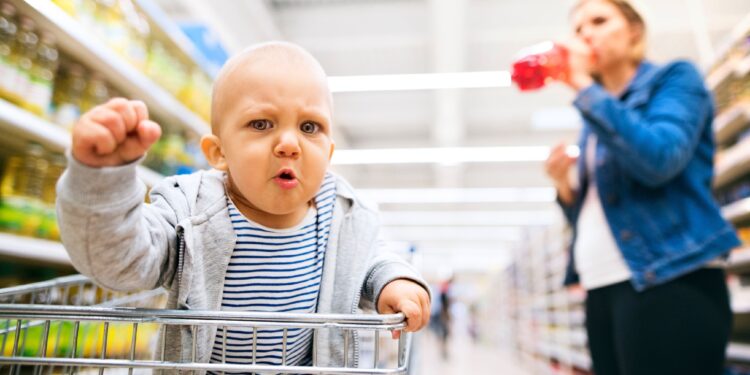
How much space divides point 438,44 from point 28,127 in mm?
4591

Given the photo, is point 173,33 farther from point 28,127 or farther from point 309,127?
point 309,127

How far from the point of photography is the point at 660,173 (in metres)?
1.18

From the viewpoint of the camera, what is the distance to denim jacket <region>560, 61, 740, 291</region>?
1.17m

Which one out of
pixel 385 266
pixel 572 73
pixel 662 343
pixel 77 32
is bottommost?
pixel 662 343

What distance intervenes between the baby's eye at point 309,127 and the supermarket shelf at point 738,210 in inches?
94.0

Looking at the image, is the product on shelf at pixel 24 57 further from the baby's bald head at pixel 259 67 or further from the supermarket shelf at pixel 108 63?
the baby's bald head at pixel 259 67

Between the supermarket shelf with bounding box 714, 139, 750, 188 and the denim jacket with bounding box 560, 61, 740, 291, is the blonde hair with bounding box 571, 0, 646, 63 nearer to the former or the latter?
the denim jacket with bounding box 560, 61, 740, 291

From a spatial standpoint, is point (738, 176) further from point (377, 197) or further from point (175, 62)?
point (377, 197)

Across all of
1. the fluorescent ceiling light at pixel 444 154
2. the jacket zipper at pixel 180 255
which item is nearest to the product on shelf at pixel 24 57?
the jacket zipper at pixel 180 255

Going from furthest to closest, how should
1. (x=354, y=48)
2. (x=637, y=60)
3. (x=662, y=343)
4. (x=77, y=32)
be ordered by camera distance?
(x=354, y=48)
(x=77, y=32)
(x=637, y=60)
(x=662, y=343)

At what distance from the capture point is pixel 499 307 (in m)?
10.1

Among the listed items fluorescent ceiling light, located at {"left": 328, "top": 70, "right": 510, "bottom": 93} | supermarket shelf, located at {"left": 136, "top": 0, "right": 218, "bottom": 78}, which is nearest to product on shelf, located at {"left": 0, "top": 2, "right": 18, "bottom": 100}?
supermarket shelf, located at {"left": 136, "top": 0, "right": 218, "bottom": 78}

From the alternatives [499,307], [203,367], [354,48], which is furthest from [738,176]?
[499,307]

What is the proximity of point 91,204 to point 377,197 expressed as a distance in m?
10.7
